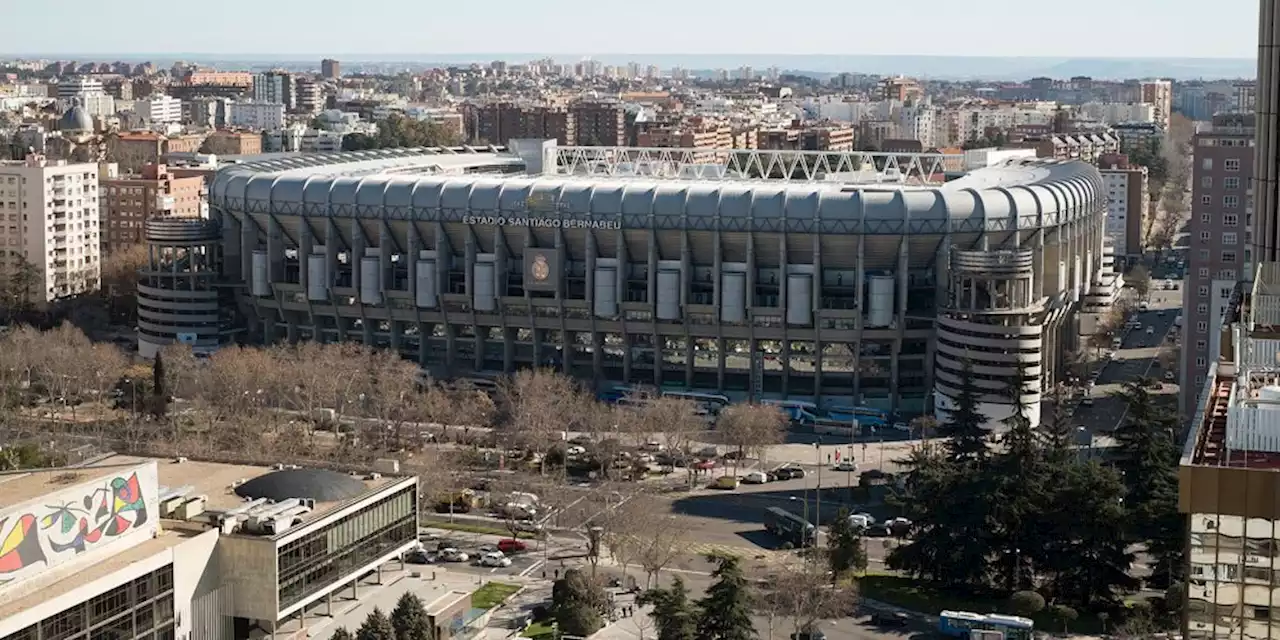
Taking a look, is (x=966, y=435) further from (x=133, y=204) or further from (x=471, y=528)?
(x=133, y=204)

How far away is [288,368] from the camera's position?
264ft

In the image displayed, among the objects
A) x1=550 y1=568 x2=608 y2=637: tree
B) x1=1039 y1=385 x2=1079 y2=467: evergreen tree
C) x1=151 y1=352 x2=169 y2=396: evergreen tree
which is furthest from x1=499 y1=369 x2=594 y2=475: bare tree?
x1=1039 y1=385 x2=1079 y2=467: evergreen tree

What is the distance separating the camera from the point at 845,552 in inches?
2206

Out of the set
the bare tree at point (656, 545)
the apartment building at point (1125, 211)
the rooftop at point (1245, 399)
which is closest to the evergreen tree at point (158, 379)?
the bare tree at point (656, 545)

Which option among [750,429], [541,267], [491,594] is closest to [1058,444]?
[750,429]

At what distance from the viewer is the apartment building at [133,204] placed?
12375 cm

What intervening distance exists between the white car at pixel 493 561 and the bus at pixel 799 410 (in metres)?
26.2

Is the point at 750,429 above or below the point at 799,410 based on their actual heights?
above

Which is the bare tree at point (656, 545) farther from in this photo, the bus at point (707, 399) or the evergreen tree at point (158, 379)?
the evergreen tree at point (158, 379)

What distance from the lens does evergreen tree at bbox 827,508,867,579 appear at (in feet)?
184

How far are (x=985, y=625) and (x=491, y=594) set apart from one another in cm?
1469

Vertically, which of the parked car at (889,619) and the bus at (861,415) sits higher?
the bus at (861,415)

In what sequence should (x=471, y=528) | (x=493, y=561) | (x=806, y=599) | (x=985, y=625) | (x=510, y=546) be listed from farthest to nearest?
1. (x=471, y=528)
2. (x=510, y=546)
3. (x=493, y=561)
4. (x=985, y=625)
5. (x=806, y=599)

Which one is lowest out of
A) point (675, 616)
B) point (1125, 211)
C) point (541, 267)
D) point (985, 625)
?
point (985, 625)
